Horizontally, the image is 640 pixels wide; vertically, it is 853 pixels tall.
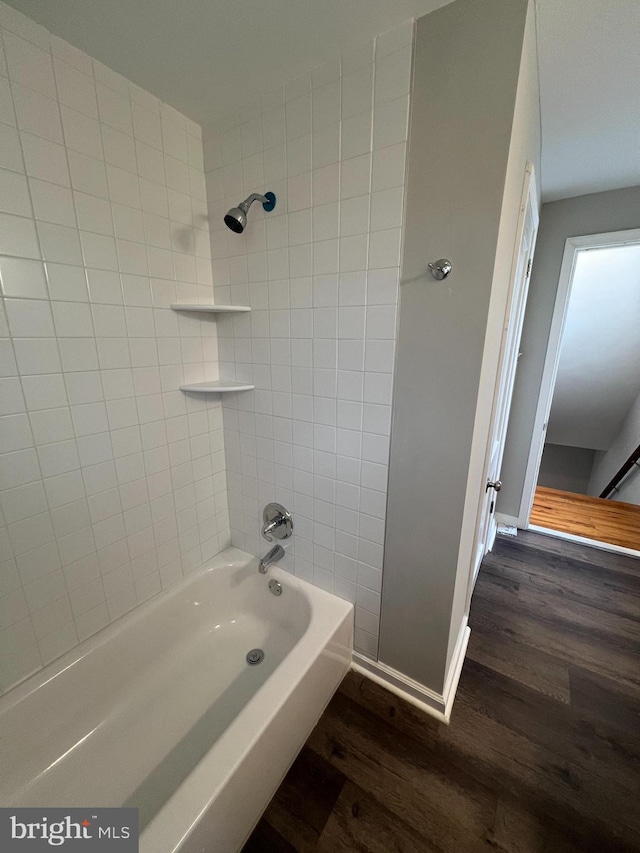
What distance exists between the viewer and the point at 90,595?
1.21 m

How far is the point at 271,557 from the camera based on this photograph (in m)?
1.54

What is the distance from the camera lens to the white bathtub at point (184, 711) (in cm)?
87

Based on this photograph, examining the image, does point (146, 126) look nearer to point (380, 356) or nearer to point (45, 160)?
point (45, 160)

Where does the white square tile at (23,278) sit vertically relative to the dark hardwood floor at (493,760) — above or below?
above

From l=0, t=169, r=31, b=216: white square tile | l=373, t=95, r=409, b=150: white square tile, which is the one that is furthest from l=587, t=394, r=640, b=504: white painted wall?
l=0, t=169, r=31, b=216: white square tile

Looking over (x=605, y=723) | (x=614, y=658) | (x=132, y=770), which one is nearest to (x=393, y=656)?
(x=605, y=723)

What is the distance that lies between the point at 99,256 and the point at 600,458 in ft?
20.0

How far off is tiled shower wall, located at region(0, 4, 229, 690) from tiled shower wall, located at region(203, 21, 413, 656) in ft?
0.75

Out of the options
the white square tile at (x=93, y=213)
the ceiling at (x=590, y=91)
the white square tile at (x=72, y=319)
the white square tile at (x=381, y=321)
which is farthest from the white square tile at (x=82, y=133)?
the ceiling at (x=590, y=91)

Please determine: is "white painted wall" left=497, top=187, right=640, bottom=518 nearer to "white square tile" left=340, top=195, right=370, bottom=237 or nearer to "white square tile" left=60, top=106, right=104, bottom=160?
"white square tile" left=340, top=195, right=370, bottom=237

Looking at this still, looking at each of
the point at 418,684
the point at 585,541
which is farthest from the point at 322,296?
the point at 585,541

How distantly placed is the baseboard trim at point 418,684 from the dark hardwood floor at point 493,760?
0.09ft

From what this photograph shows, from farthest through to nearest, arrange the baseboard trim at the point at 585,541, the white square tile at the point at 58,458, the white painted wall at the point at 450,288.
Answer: the baseboard trim at the point at 585,541 → the white square tile at the point at 58,458 → the white painted wall at the point at 450,288

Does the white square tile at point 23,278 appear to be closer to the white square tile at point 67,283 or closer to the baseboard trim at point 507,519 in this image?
the white square tile at point 67,283
